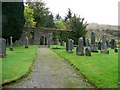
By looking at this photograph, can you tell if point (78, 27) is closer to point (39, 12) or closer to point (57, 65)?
point (57, 65)

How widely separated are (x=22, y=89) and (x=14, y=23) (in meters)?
26.7

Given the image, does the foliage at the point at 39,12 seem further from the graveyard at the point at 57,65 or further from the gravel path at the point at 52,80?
the gravel path at the point at 52,80

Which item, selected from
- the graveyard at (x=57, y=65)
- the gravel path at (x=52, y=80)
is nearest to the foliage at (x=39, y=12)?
the graveyard at (x=57, y=65)

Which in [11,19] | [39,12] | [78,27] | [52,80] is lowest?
[52,80]

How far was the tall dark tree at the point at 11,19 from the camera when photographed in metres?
33.7

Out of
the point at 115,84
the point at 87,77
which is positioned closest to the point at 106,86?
the point at 115,84

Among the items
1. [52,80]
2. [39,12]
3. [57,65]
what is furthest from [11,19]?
[39,12]

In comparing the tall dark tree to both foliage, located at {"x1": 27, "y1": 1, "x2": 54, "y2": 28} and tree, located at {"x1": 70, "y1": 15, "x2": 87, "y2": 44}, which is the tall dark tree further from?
foliage, located at {"x1": 27, "y1": 1, "x2": 54, "y2": 28}

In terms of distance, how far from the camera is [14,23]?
34625 mm

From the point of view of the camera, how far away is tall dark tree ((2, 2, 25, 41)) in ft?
110

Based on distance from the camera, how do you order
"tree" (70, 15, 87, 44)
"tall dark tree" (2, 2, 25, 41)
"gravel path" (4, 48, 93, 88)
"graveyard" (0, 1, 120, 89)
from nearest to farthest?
"gravel path" (4, 48, 93, 88)
"graveyard" (0, 1, 120, 89)
"tall dark tree" (2, 2, 25, 41)
"tree" (70, 15, 87, 44)

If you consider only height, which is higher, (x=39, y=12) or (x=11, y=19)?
(x=39, y=12)

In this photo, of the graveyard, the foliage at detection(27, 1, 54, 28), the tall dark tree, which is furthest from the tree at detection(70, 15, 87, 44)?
the foliage at detection(27, 1, 54, 28)

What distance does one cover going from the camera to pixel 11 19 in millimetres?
34469
